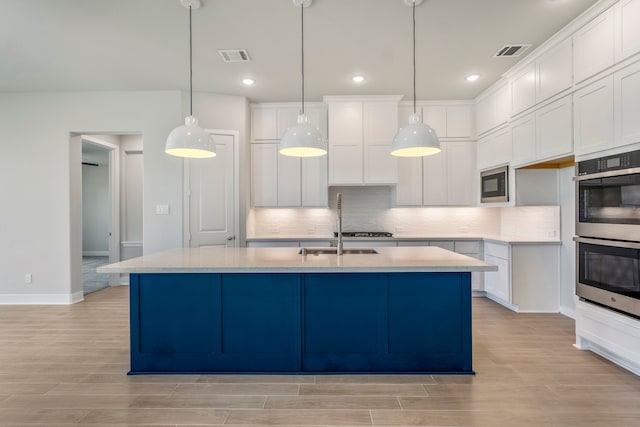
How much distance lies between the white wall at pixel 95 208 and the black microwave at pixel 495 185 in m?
10.0

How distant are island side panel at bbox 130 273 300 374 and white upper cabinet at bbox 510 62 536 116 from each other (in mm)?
3157

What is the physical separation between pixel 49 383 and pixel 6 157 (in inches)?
144

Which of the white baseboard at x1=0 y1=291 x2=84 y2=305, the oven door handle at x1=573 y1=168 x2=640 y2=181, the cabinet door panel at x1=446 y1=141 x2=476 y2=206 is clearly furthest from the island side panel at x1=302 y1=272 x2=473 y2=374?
the white baseboard at x1=0 y1=291 x2=84 y2=305

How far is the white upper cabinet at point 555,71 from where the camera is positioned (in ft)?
10.4

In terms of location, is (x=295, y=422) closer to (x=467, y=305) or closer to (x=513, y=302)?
(x=467, y=305)

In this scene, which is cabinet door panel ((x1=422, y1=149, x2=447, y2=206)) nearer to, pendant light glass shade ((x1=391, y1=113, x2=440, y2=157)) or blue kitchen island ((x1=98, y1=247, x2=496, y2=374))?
pendant light glass shade ((x1=391, y1=113, x2=440, y2=157))

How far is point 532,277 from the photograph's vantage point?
4.10 m

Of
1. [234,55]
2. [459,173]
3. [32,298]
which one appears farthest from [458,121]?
[32,298]

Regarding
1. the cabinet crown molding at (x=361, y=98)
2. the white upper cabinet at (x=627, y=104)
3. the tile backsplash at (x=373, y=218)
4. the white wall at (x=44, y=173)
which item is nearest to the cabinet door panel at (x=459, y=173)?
the tile backsplash at (x=373, y=218)

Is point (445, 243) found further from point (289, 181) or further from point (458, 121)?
point (289, 181)

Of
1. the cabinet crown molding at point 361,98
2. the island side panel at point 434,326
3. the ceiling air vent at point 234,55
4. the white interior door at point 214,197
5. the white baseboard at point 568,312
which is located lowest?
the white baseboard at point 568,312

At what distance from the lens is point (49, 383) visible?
8.14 ft

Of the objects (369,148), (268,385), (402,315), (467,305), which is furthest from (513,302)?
(268,385)

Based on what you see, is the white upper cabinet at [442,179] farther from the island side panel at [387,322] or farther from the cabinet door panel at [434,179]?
the island side panel at [387,322]
